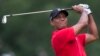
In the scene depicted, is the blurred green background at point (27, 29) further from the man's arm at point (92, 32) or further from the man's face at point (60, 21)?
the man's face at point (60, 21)

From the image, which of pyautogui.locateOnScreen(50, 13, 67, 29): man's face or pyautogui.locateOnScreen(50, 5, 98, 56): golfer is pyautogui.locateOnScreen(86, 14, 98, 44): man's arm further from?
pyautogui.locateOnScreen(50, 13, 67, 29): man's face

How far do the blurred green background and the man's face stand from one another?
57.0 ft

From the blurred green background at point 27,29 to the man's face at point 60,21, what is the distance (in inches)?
684

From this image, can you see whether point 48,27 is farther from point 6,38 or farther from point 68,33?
point 68,33

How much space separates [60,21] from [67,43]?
1.03 feet

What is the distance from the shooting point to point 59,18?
9.41 meters

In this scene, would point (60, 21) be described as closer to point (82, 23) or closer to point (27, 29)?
point (82, 23)

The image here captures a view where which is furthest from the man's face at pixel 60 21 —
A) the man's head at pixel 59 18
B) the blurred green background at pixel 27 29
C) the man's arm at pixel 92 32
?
the blurred green background at pixel 27 29

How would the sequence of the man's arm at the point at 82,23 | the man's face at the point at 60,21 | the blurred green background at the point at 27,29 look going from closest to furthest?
1. the man's arm at the point at 82,23
2. the man's face at the point at 60,21
3. the blurred green background at the point at 27,29

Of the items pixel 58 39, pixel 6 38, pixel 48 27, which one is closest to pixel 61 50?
pixel 58 39

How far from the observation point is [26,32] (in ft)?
94.2

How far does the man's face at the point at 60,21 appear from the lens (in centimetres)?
930

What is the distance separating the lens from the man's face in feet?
30.5

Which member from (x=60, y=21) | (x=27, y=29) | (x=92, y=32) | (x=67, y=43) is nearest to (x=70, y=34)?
(x=67, y=43)
